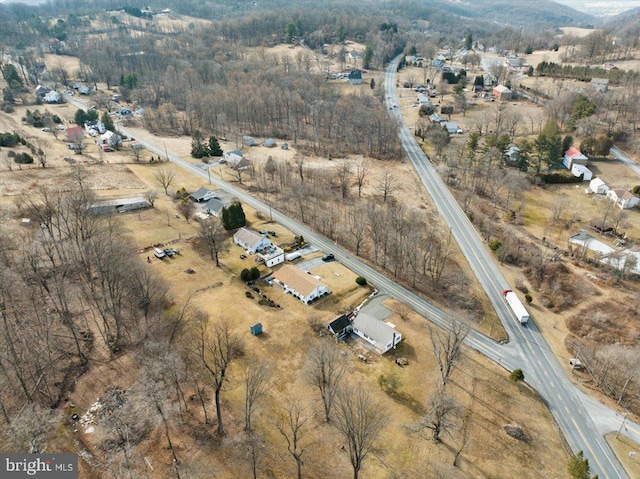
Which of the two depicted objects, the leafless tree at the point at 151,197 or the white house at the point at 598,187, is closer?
the leafless tree at the point at 151,197

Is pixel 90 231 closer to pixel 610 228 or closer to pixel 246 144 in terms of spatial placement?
pixel 246 144

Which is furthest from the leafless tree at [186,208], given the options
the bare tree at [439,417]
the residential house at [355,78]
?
the residential house at [355,78]

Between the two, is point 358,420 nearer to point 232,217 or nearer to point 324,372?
point 324,372

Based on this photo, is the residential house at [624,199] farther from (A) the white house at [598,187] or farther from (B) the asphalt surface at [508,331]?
(B) the asphalt surface at [508,331]

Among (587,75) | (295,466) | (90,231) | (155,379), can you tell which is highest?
(587,75)

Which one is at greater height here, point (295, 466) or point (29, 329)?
point (29, 329)

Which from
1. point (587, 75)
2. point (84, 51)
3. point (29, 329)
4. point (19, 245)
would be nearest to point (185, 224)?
point (19, 245)

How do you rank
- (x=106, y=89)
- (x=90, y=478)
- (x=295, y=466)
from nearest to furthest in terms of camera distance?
(x=90, y=478), (x=295, y=466), (x=106, y=89)
